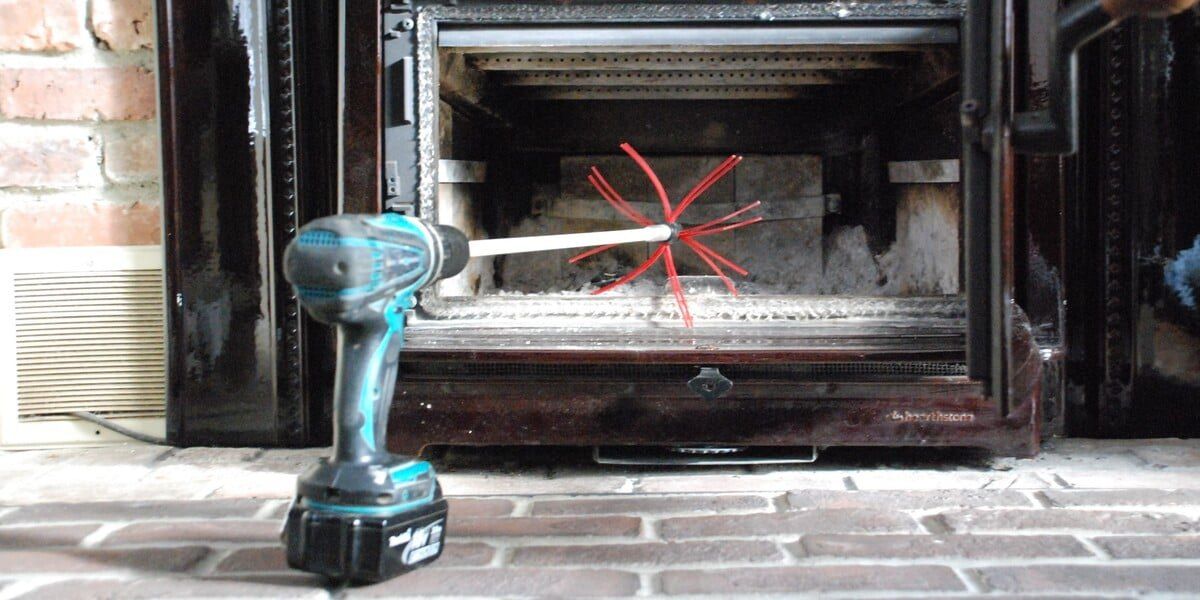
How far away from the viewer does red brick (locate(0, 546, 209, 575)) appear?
3.65ft

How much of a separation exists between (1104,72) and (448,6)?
0.97m

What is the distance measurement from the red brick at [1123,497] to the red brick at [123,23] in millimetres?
1473

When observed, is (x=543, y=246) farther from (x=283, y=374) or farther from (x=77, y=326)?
(x=77, y=326)

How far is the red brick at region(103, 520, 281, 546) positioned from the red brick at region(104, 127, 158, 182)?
66cm

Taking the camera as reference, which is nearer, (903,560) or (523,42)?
(903,560)

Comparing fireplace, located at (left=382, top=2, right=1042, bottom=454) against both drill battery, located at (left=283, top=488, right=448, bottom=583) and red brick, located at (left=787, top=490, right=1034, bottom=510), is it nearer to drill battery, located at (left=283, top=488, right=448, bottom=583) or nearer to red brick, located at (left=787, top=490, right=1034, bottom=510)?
red brick, located at (left=787, top=490, right=1034, bottom=510)

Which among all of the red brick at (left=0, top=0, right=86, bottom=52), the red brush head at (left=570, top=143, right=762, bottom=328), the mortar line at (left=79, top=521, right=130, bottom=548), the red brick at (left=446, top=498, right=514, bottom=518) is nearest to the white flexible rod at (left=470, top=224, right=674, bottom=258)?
the red brush head at (left=570, top=143, right=762, bottom=328)

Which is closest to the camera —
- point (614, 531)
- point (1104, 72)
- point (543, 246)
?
point (614, 531)

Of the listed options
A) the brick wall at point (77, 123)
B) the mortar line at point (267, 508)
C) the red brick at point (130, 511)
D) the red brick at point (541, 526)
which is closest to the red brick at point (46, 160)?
the brick wall at point (77, 123)

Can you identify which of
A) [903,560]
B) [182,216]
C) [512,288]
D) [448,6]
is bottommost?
[903,560]

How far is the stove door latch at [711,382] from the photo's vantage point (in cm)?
142

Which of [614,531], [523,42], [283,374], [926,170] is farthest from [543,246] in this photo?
[926,170]

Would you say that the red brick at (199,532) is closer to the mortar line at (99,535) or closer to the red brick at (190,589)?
the mortar line at (99,535)

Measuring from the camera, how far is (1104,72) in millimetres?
1577
